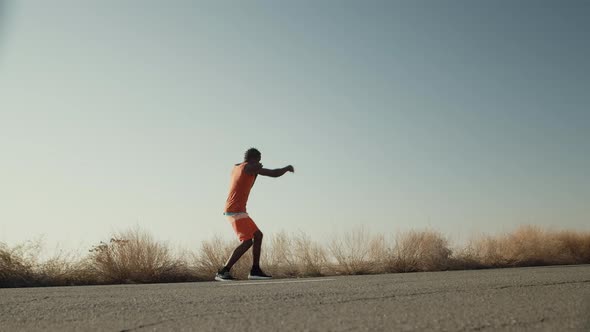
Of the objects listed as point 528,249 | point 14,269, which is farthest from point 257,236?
point 528,249

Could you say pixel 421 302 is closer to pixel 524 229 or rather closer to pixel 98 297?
pixel 98 297

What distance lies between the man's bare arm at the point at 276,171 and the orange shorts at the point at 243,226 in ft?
2.51

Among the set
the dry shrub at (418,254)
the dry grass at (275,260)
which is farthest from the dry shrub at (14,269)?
the dry shrub at (418,254)

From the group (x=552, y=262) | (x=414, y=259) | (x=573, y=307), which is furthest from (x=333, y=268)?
(x=573, y=307)

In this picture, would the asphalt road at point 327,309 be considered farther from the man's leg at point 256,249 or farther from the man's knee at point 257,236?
the man's knee at point 257,236

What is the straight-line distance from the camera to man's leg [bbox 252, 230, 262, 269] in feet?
28.4

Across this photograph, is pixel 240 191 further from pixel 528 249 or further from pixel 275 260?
pixel 528 249

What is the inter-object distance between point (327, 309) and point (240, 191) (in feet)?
17.0

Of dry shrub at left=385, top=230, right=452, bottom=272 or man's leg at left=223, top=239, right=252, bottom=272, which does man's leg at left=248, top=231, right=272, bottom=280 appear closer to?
man's leg at left=223, top=239, right=252, bottom=272

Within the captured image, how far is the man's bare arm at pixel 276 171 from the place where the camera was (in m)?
8.74

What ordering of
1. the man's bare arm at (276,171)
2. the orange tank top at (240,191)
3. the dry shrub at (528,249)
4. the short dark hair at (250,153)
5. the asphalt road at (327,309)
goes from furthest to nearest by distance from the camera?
the dry shrub at (528,249)
the short dark hair at (250,153)
the orange tank top at (240,191)
the man's bare arm at (276,171)
the asphalt road at (327,309)

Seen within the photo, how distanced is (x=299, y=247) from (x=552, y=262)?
8032 mm

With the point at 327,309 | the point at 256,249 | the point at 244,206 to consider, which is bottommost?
the point at 327,309

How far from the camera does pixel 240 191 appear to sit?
887 cm
